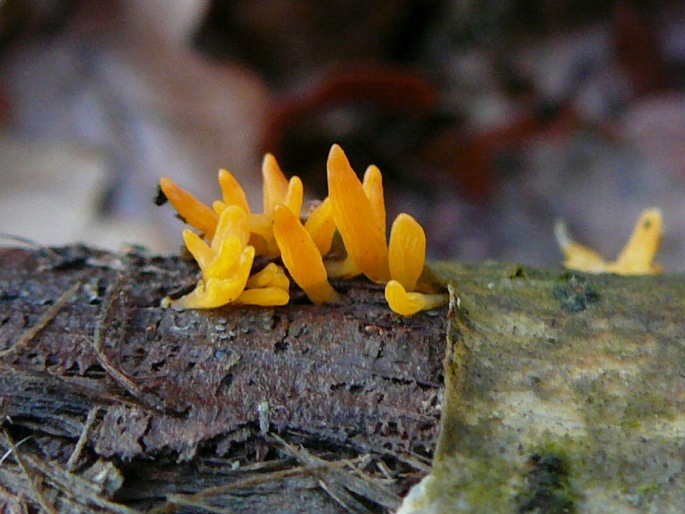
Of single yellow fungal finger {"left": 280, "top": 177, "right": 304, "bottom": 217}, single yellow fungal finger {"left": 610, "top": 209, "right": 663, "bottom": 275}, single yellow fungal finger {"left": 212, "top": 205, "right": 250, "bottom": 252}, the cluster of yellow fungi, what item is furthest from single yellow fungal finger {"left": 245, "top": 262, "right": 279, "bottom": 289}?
single yellow fungal finger {"left": 610, "top": 209, "right": 663, "bottom": 275}

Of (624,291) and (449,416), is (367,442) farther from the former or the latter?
(624,291)

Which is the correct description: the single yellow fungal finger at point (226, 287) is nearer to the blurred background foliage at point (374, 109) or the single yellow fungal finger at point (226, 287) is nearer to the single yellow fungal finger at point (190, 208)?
the single yellow fungal finger at point (190, 208)

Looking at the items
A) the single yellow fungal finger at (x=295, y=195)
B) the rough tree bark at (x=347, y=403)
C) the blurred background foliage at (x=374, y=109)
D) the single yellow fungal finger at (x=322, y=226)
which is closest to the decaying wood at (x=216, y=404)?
the rough tree bark at (x=347, y=403)

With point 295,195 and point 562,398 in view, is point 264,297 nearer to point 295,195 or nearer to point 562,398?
point 295,195

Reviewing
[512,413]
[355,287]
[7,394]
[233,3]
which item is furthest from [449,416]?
[233,3]

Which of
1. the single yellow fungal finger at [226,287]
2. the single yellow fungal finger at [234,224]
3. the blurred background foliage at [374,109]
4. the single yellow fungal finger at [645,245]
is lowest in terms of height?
the single yellow fungal finger at [226,287]

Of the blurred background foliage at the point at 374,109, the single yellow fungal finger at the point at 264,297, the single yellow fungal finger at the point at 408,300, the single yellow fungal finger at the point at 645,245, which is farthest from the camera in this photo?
the blurred background foliage at the point at 374,109
